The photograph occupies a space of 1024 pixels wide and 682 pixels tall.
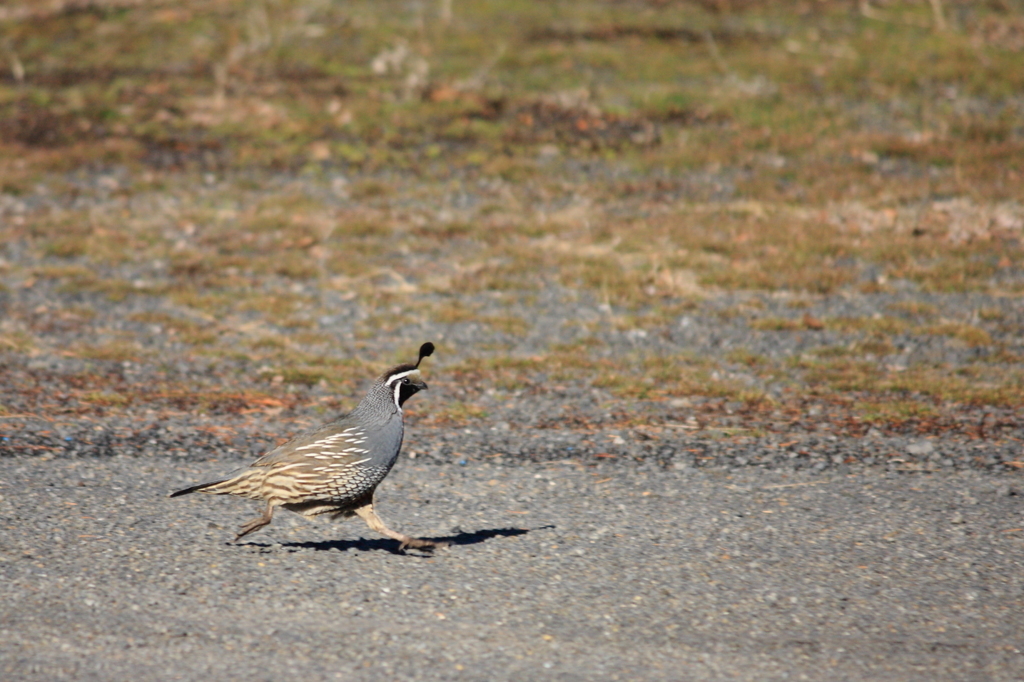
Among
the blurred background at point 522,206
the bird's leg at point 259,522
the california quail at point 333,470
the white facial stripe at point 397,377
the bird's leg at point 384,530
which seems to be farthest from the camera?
the blurred background at point 522,206

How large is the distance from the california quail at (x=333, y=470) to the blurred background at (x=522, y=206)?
297cm

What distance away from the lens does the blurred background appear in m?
10.8

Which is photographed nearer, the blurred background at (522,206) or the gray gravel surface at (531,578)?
the gray gravel surface at (531,578)

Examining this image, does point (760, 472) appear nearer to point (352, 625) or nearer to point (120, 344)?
point (352, 625)

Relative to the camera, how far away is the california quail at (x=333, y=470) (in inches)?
250

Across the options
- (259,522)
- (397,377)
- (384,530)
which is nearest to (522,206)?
(397,377)

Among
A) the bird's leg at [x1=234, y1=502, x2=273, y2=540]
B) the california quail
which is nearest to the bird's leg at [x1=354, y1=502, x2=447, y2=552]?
the california quail

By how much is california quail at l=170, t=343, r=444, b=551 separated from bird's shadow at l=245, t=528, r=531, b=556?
0.26 m

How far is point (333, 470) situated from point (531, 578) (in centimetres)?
127

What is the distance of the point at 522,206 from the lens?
16203mm

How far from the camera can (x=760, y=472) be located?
834cm

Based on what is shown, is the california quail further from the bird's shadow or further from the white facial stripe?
the bird's shadow

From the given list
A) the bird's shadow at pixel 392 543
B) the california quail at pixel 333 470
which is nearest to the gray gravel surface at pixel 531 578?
the bird's shadow at pixel 392 543

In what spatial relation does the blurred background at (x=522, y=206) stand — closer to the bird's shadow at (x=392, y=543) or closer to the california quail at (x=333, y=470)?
the bird's shadow at (x=392, y=543)
